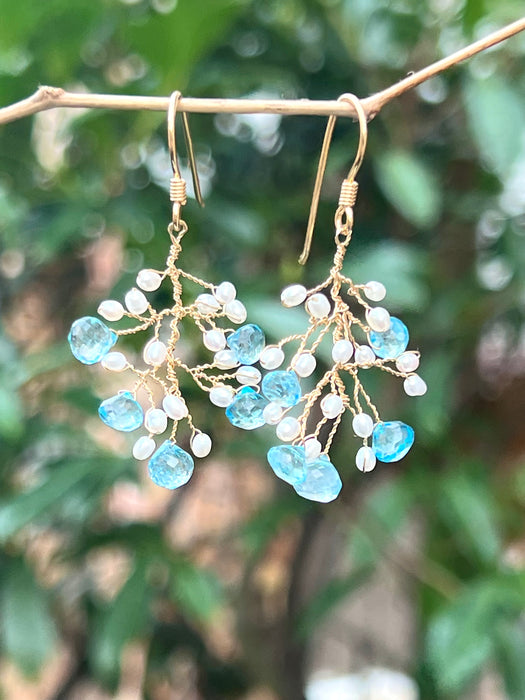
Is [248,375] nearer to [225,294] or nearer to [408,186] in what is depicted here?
[225,294]

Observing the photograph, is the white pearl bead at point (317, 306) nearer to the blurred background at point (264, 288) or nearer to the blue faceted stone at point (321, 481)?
the blue faceted stone at point (321, 481)

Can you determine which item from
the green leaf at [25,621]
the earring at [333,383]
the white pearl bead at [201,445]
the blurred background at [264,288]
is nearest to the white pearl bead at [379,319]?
the earring at [333,383]

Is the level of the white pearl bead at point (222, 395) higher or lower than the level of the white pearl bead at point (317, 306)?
lower

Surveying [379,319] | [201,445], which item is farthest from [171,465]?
[379,319]

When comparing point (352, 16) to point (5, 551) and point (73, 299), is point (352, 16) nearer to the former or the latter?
point (73, 299)

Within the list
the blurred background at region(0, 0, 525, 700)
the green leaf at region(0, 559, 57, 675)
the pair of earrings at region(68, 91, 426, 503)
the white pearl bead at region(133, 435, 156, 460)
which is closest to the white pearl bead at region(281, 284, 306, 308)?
the pair of earrings at region(68, 91, 426, 503)

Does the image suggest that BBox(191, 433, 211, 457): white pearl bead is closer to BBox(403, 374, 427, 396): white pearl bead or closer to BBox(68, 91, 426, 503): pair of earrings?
BBox(68, 91, 426, 503): pair of earrings
